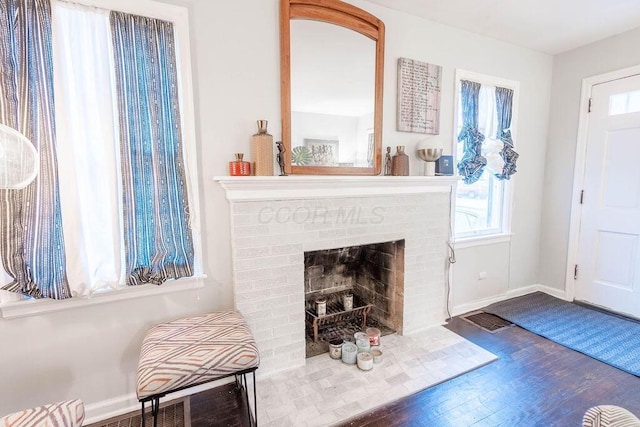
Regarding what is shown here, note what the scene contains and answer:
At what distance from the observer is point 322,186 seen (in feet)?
6.48

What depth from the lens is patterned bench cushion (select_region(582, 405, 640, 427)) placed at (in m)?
0.98

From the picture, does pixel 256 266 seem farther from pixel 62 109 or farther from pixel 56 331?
pixel 62 109

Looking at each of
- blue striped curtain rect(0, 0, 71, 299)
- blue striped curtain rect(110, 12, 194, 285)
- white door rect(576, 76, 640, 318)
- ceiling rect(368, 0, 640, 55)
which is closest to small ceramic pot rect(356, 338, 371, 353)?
blue striped curtain rect(110, 12, 194, 285)

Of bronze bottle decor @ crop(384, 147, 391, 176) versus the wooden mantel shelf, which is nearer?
the wooden mantel shelf

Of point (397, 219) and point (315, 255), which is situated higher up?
point (397, 219)

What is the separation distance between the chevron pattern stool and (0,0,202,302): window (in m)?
0.32

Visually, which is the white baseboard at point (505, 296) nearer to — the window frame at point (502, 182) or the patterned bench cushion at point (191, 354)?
the window frame at point (502, 182)

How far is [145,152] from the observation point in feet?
5.20

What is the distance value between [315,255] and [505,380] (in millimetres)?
1515

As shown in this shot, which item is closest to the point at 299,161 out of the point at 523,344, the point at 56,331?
the point at 56,331

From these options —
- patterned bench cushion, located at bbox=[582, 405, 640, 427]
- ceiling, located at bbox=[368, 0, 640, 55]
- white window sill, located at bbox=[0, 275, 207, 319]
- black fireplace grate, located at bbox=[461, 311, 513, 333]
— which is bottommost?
black fireplace grate, located at bbox=[461, 311, 513, 333]

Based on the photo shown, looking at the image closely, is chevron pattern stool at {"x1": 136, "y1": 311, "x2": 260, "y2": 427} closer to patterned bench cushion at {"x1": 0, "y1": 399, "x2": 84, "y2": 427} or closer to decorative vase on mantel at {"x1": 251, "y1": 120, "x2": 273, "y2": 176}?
patterned bench cushion at {"x1": 0, "y1": 399, "x2": 84, "y2": 427}

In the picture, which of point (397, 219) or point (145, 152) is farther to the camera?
point (397, 219)

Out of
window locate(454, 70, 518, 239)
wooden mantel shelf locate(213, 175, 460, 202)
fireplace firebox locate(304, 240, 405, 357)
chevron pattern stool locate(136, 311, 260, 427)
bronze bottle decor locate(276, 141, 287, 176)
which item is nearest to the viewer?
chevron pattern stool locate(136, 311, 260, 427)
